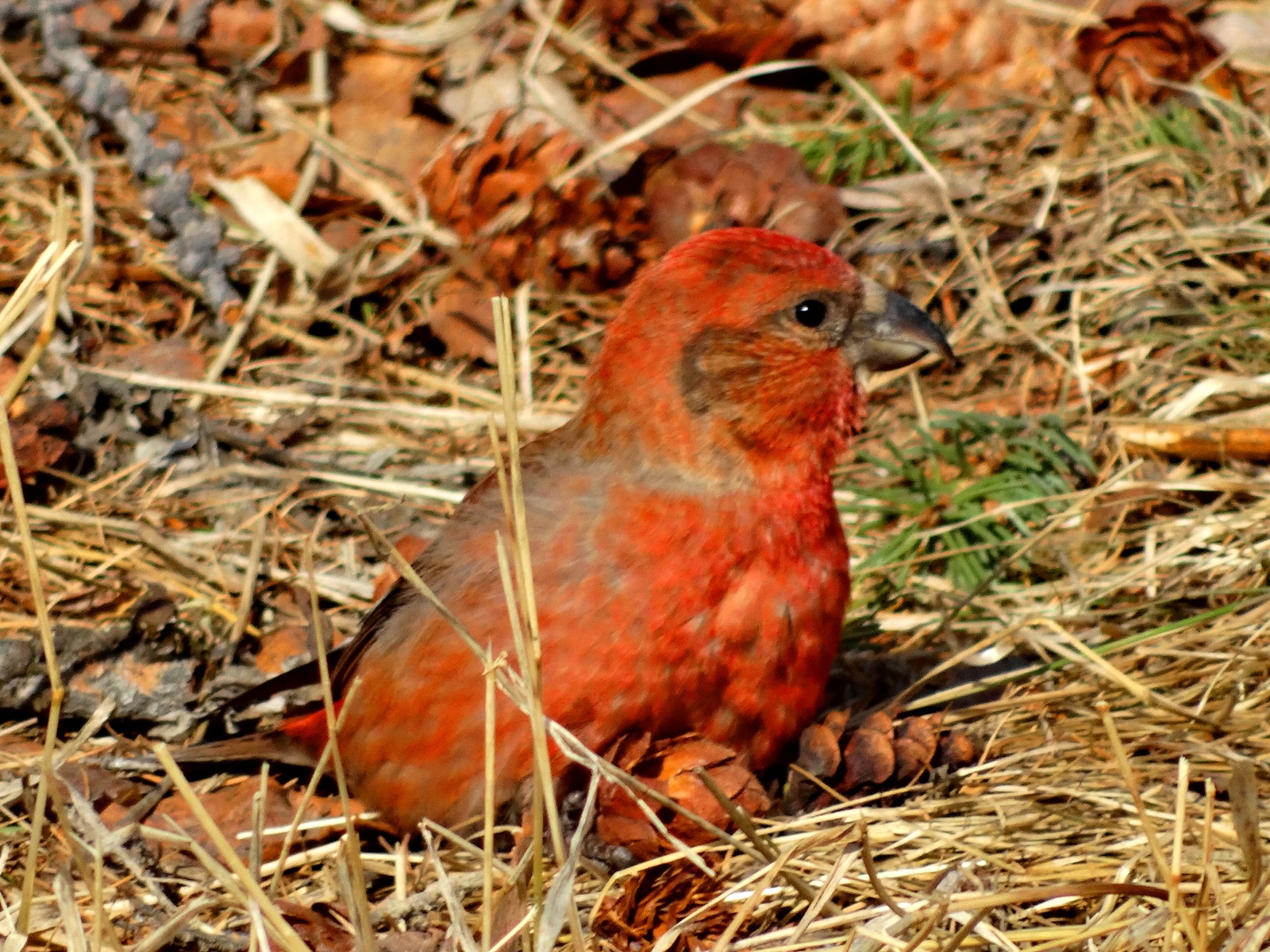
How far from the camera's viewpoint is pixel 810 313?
9.53 ft

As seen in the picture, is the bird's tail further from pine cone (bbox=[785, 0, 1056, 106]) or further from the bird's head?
pine cone (bbox=[785, 0, 1056, 106])

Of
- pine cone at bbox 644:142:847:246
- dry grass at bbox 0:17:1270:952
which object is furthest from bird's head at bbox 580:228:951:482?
pine cone at bbox 644:142:847:246

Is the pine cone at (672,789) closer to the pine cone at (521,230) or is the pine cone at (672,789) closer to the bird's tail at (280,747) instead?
the bird's tail at (280,747)

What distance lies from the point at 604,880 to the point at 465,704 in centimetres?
41

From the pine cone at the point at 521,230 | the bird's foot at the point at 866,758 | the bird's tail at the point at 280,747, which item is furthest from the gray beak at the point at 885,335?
the pine cone at the point at 521,230

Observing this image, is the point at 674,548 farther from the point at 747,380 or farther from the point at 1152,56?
the point at 1152,56

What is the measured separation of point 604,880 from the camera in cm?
254

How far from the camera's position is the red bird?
2641mm

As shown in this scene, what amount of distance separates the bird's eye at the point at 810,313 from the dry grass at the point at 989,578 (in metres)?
0.71

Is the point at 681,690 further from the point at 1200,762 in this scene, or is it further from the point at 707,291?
the point at 1200,762

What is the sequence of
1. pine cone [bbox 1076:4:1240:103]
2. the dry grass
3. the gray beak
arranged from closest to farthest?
the dry grass → the gray beak → pine cone [bbox 1076:4:1240:103]

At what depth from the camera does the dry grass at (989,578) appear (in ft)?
7.47

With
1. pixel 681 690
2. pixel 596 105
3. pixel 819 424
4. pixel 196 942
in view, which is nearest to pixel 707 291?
pixel 819 424

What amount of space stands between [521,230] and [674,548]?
6.82 ft
